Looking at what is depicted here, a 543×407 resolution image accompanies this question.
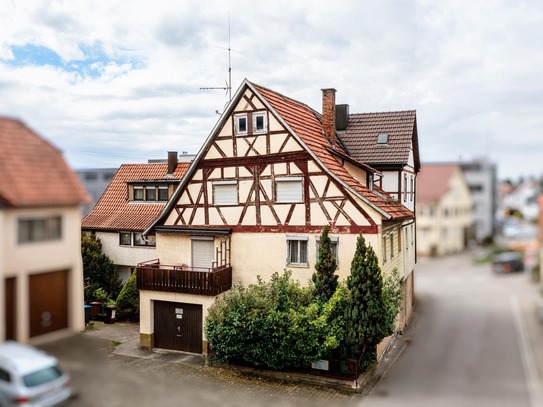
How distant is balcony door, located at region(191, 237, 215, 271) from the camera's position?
8.55 metres

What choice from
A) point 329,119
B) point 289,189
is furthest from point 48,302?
point 329,119

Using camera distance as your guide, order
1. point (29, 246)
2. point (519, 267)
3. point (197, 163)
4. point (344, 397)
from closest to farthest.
Result: point (29, 246) < point (519, 267) < point (344, 397) < point (197, 163)

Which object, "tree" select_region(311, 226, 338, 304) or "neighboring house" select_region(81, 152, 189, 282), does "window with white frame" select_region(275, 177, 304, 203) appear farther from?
"neighboring house" select_region(81, 152, 189, 282)

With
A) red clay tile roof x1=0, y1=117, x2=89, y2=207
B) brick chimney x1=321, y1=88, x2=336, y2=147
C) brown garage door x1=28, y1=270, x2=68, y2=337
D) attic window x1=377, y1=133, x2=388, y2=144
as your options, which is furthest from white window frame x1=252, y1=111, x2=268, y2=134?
brown garage door x1=28, y1=270, x2=68, y2=337

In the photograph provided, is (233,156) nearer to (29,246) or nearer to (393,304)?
(393,304)

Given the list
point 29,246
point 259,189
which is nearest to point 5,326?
point 29,246

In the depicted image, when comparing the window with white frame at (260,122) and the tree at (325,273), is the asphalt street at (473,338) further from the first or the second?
the window with white frame at (260,122)

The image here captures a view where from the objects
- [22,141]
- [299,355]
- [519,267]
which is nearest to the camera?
[22,141]

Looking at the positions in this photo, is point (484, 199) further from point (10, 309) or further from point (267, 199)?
point (267, 199)

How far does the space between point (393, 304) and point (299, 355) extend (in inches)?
58.4

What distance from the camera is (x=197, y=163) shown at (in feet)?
27.2

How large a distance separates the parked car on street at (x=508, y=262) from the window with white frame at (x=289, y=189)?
5.30 meters

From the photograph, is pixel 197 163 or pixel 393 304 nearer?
pixel 393 304

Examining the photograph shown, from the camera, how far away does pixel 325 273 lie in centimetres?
728
